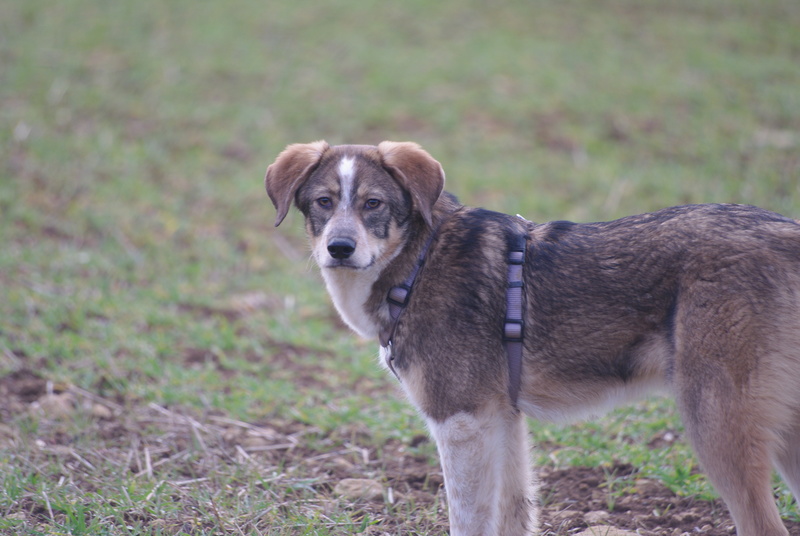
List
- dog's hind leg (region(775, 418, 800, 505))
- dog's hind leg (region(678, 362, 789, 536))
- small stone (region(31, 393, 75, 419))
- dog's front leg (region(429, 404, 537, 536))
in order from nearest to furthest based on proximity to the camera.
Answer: dog's hind leg (region(678, 362, 789, 536)) → dog's hind leg (region(775, 418, 800, 505)) → dog's front leg (region(429, 404, 537, 536)) → small stone (region(31, 393, 75, 419))

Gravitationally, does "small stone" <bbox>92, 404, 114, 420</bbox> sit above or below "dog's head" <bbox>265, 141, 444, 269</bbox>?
below

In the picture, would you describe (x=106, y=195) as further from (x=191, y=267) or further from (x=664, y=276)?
(x=664, y=276)

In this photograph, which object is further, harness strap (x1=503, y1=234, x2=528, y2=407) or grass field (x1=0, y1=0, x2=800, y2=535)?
grass field (x1=0, y1=0, x2=800, y2=535)

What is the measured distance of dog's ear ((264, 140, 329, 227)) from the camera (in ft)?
12.7

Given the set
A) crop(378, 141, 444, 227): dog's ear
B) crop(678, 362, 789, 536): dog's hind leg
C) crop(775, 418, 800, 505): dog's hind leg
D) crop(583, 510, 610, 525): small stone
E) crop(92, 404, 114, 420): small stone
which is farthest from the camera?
crop(92, 404, 114, 420): small stone

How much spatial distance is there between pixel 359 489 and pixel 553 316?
1.57 m

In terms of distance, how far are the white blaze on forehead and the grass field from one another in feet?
5.15

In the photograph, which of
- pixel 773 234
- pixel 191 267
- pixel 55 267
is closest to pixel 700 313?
pixel 773 234

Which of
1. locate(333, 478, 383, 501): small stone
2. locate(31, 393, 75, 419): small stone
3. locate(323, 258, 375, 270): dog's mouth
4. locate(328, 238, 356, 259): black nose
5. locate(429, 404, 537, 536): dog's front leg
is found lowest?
Answer: locate(333, 478, 383, 501): small stone

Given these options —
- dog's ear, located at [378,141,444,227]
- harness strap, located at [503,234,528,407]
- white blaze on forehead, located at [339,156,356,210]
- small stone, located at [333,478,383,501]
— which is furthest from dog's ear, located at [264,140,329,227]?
small stone, located at [333,478,383,501]

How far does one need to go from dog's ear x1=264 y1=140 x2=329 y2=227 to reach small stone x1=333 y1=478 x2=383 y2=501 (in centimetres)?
152

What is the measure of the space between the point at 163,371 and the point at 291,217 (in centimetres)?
355

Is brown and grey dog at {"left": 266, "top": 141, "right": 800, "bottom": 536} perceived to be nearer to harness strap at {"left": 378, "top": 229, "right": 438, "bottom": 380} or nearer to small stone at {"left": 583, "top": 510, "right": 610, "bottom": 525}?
harness strap at {"left": 378, "top": 229, "right": 438, "bottom": 380}

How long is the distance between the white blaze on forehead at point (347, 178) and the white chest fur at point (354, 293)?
0.34 meters
